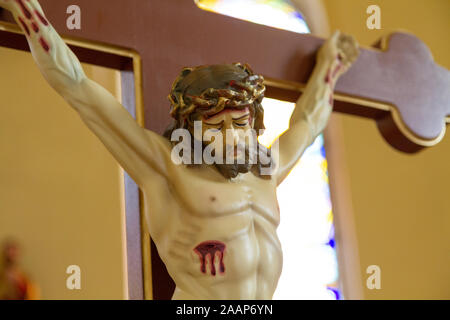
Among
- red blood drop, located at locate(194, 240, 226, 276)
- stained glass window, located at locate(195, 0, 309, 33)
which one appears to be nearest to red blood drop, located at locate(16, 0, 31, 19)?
red blood drop, located at locate(194, 240, 226, 276)

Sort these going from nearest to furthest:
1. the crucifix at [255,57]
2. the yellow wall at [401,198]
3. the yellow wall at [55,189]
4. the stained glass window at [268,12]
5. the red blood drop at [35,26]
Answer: the red blood drop at [35,26]
the crucifix at [255,57]
the yellow wall at [55,189]
the yellow wall at [401,198]
the stained glass window at [268,12]

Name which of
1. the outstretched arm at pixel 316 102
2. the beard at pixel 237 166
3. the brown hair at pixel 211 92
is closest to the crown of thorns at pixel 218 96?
the brown hair at pixel 211 92

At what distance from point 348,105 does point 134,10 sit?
775 millimetres

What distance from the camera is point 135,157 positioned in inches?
74.2

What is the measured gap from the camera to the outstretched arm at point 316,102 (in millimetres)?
2131

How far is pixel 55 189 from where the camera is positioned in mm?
4059

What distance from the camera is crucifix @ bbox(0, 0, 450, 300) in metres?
2.04

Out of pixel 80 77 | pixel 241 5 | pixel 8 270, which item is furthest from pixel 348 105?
pixel 241 5

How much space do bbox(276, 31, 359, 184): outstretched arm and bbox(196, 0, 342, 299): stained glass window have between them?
1.94m

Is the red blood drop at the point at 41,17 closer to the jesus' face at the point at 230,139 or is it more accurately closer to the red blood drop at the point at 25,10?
the red blood drop at the point at 25,10

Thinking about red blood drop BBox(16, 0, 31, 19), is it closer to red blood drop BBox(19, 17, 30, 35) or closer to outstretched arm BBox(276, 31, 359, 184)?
red blood drop BBox(19, 17, 30, 35)

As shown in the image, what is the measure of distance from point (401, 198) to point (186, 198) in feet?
9.20
